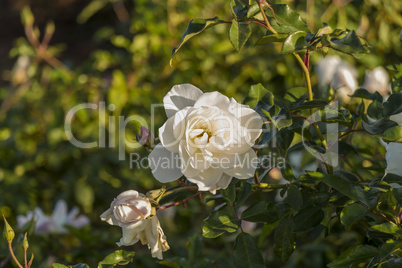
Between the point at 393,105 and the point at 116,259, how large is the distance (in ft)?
1.53

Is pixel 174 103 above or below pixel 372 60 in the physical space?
above

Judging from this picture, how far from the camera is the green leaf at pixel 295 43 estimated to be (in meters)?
0.67

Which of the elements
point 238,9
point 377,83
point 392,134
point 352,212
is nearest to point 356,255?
point 352,212

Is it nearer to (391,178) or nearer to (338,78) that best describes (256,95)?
(391,178)

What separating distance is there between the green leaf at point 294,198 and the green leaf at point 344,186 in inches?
2.4

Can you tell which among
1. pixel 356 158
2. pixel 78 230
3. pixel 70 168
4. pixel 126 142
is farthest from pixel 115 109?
pixel 356 158

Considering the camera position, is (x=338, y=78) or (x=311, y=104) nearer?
(x=311, y=104)

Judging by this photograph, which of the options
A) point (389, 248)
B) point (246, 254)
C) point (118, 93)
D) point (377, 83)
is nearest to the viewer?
point (389, 248)

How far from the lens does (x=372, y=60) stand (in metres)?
2.01

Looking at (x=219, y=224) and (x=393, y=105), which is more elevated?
(x=393, y=105)

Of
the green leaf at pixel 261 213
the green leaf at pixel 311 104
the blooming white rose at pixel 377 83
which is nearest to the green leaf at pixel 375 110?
the green leaf at pixel 311 104

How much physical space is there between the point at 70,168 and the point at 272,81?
3.10 ft

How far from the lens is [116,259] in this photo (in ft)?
2.39

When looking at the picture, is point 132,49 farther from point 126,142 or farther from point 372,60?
point 372,60
